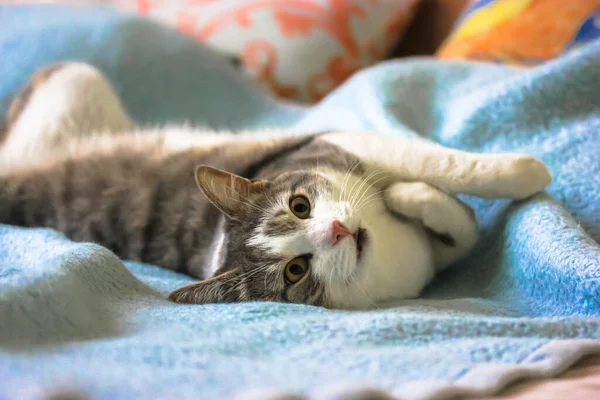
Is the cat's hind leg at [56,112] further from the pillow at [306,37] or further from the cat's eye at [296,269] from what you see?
the cat's eye at [296,269]

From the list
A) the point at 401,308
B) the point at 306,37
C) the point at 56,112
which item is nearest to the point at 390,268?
the point at 401,308

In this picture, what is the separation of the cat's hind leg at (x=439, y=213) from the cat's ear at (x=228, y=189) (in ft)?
1.00

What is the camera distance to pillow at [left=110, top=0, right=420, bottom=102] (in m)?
2.34

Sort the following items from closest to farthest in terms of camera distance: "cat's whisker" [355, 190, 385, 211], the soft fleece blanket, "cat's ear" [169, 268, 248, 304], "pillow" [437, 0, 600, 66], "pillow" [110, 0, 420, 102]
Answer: the soft fleece blanket
"cat's ear" [169, 268, 248, 304]
"cat's whisker" [355, 190, 385, 211]
"pillow" [437, 0, 600, 66]
"pillow" [110, 0, 420, 102]

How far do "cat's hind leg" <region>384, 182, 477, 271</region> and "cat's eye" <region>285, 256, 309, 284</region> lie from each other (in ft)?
0.86

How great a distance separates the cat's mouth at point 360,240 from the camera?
1.02 metres

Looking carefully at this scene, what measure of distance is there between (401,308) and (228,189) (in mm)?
460

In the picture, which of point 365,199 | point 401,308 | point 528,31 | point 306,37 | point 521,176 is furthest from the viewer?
point 306,37

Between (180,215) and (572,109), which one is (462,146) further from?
(180,215)

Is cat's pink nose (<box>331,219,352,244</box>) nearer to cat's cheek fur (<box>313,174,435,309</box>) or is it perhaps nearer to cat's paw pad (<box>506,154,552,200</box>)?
cat's cheek fur (<box>313,174,435,309</box>)

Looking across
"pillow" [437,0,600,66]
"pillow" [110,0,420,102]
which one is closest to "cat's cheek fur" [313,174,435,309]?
"pillow" [437,0,600,66]

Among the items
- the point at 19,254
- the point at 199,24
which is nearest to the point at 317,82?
the point at 199,24

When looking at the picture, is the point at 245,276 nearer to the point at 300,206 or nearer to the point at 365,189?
the point at 300,206

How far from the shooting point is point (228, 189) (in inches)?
44.6
